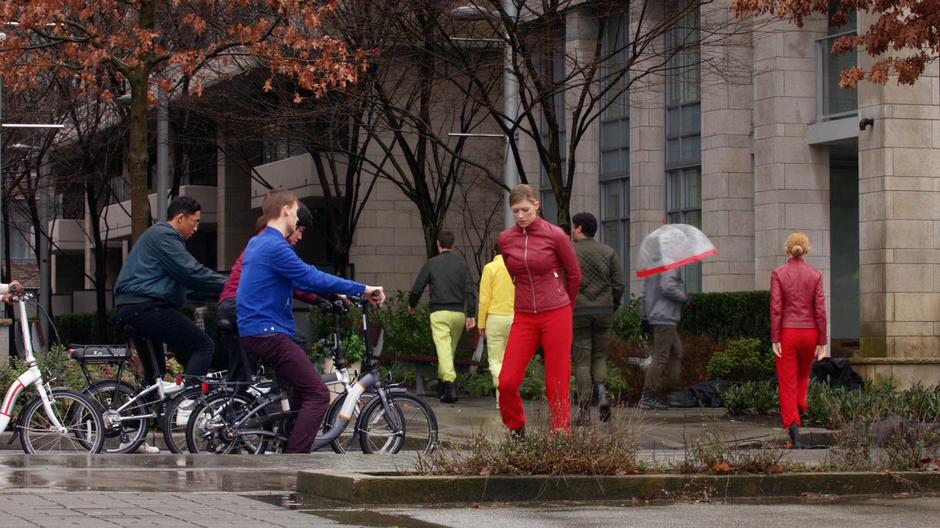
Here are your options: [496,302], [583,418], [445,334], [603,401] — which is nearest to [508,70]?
[445,334]

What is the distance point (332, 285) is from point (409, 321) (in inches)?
426

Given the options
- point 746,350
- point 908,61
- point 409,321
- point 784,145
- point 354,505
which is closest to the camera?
point 354,505

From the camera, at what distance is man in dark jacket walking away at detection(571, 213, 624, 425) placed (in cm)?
1466

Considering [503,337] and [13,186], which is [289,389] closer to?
[503,337]

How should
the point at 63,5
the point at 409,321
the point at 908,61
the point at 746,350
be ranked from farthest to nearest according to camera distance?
the point at 409,321
the point at 746,350
the point at 63,5
the point at 908,61

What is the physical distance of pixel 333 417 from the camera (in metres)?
11.7

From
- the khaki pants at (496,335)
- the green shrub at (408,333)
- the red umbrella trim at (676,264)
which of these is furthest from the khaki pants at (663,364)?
the green shrub at (408,333)

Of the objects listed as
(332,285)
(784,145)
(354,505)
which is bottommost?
(354,505)

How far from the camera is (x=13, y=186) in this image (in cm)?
3600

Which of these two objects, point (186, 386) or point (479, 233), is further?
point (479, 233)

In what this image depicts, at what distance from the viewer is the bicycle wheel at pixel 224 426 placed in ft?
37.8

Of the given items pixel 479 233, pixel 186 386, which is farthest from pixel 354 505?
pixel 479 233

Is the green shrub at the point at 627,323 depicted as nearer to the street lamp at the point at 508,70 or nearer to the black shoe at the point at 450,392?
the street lamp at the point at 508,70

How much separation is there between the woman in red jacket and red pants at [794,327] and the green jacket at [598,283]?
1854 mm
